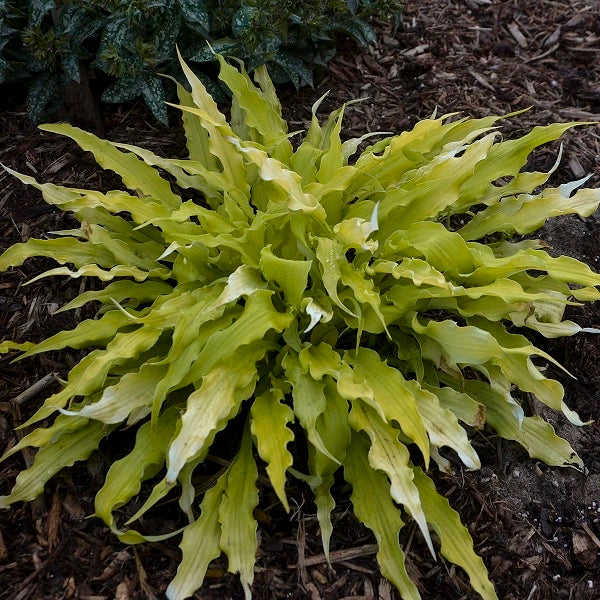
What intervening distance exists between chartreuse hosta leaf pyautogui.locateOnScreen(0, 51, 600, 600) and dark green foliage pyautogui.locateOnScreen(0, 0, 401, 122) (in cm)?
43

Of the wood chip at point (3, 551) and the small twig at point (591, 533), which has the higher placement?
the wood chip at point (3, 551)

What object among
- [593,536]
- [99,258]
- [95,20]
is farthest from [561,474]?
[95,20]

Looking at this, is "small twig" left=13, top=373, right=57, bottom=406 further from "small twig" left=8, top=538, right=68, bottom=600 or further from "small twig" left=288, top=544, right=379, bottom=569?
"small twig" left=288, top=544, right=379, bottom=569

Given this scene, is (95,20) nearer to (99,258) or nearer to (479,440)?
(99,258)

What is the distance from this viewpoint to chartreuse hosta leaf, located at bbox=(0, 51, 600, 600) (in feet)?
7.35

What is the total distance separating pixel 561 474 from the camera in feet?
8.80

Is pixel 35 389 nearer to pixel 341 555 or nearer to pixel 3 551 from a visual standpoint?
pixel 3 551

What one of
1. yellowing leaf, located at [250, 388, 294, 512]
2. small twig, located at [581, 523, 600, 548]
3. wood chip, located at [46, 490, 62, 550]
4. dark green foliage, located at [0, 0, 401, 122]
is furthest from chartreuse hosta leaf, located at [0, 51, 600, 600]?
dark green foliage, located at [0, 0, 401, 122]

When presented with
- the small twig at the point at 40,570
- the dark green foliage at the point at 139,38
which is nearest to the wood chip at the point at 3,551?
the small twig at the point at 40,570

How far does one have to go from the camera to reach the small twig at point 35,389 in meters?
2.67

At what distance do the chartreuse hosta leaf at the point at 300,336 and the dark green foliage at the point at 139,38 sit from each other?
43 centimetres

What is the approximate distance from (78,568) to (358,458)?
0.96 metres

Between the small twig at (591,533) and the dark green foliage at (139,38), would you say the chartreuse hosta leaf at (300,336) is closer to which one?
the small twig at (591,533)

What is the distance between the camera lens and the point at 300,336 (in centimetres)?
253
